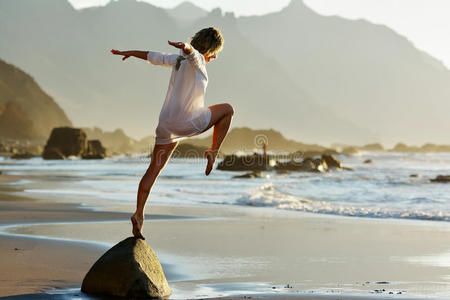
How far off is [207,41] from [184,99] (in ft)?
1.84

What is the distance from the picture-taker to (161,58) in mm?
5461

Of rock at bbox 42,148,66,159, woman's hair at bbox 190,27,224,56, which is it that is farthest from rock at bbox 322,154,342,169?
rock at bbox 42,148,66,159

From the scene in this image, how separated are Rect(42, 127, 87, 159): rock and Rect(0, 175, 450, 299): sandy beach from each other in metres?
74.6

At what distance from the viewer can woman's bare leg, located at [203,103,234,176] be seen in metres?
5.72

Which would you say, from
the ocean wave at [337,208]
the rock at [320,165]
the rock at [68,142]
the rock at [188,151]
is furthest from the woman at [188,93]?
the rock at [68,142]

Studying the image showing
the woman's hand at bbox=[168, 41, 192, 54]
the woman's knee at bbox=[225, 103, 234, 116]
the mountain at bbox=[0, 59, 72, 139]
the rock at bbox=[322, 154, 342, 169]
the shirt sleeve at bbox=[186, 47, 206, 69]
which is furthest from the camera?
the mountain at bbox=[0, 59, 72, 139]

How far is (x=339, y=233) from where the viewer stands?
10414mm

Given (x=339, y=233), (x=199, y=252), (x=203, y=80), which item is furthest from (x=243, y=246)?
(x=203, y=80)

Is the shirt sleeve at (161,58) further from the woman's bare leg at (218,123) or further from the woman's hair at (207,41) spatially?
the woman's bare leg at (218,123)

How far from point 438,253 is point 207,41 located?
4697 millimetres

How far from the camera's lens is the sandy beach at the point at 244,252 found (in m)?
5.95

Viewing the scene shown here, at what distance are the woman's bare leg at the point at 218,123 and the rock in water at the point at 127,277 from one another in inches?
40.0

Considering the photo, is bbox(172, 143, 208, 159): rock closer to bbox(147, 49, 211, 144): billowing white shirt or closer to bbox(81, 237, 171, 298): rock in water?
bbox(81, 237, 171, 298): rock in water

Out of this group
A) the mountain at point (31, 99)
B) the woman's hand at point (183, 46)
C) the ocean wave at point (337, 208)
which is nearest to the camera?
the woman's hand at point (183, 46)
